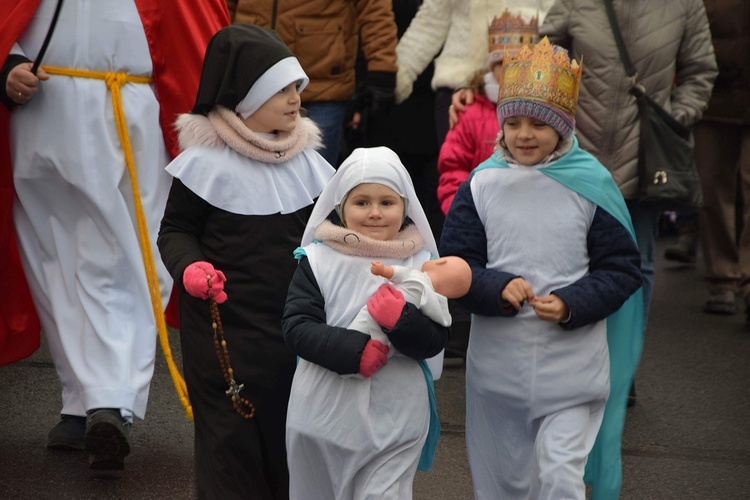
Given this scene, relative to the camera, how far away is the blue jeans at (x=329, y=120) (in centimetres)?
712

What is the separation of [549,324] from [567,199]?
16.3 inches

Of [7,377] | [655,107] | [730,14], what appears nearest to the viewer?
[655,107]

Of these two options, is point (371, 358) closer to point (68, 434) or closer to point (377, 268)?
point (377, 268)

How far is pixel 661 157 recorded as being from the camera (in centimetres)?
607

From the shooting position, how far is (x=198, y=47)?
5371mm

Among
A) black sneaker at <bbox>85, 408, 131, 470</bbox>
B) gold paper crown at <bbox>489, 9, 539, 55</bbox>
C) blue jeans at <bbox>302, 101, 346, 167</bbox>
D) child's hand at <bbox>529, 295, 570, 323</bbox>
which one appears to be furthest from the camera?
blue jeans at <bbox>302, 101, 346, 167</bbox>

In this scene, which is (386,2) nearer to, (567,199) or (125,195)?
(125,195)

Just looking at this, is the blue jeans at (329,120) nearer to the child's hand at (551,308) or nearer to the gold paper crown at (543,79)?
the gold paper crown at (543,79)

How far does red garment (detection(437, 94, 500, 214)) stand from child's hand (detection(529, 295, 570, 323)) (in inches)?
84.8

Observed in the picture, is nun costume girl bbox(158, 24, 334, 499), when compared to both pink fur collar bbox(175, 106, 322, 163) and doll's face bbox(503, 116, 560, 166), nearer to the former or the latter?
pink fur collar bbox(175, 106, 322, 163)

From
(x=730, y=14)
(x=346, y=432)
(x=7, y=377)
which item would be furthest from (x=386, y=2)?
(x=346, y=432)

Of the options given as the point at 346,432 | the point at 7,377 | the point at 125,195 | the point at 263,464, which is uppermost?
the point at 125,195

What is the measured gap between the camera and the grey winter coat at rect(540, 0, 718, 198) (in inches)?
241

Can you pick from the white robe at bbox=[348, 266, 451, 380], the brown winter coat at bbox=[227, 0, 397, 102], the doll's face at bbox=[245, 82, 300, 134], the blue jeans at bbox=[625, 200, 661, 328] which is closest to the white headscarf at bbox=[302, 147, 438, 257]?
the white robe at bbox=[348, 266, 451, 380]
